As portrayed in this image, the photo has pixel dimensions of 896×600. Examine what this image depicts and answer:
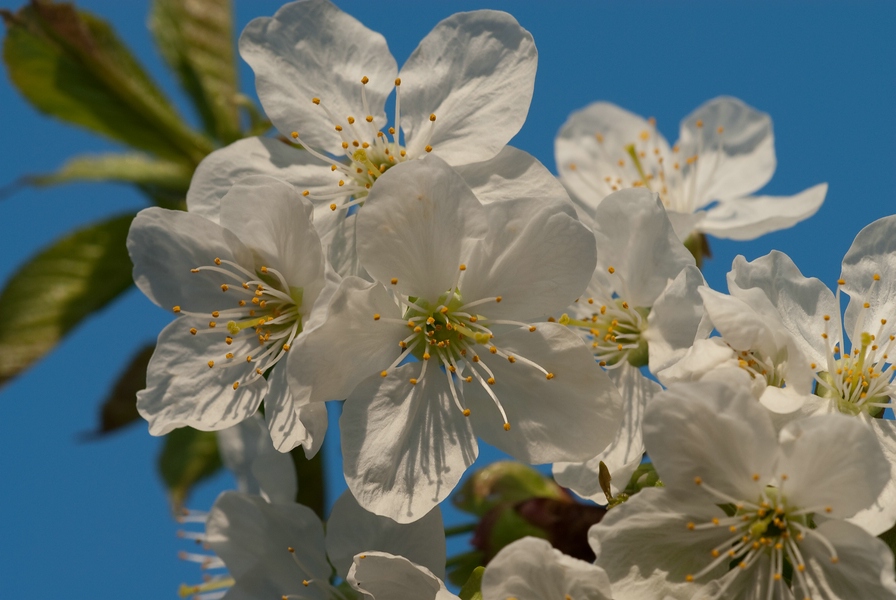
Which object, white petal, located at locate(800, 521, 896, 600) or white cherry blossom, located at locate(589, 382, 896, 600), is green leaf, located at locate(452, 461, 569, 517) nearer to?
white cherry blossom, located at locate(589, 382, 896, 600)

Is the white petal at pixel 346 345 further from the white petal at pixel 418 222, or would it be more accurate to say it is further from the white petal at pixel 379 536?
the white petal at pixel 379 536

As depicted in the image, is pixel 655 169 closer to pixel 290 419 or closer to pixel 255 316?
pixel 255 316

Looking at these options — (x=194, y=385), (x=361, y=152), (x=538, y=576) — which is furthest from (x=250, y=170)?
(x=538, y=576)

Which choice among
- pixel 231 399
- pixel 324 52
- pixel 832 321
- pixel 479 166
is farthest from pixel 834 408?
pixel 324 52

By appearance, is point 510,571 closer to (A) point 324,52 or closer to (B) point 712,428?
(B) point 712,428

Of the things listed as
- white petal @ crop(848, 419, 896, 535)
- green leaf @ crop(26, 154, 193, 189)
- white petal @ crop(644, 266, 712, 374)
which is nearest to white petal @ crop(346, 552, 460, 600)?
white petal @ crop(644, 266, 712, 374)

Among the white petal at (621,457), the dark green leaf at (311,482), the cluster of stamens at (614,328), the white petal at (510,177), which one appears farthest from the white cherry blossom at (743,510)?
the dark green leaf at (311,482)
